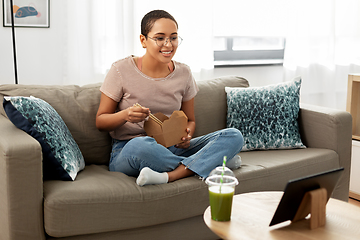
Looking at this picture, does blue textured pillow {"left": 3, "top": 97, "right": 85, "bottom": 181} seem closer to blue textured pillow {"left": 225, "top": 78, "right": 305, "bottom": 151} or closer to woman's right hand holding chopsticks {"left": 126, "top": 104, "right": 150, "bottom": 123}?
woman's right hand holding chopsticks {"left": 126, "top": 104, "right": 150, "bottom": 123}

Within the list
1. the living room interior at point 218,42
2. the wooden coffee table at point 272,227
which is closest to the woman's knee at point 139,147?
the wooden coffee table at point 272,227

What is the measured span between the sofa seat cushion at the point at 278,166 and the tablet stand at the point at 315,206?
24.7 inches

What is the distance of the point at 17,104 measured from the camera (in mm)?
1601

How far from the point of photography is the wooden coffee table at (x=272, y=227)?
3.72 feet

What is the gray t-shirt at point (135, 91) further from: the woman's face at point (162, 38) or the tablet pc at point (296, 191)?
the tablet pc at point (296, 191)

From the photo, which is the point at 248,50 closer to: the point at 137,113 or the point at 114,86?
the point at 114,86

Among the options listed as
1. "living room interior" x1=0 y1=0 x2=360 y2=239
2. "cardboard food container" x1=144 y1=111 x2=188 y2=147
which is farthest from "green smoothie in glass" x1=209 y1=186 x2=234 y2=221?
"living room interior" x1=0 y1=0 x2=360 y2=239

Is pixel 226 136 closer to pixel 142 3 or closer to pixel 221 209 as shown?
pixel 221 209

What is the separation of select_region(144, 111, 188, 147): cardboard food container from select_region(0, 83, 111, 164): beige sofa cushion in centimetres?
39

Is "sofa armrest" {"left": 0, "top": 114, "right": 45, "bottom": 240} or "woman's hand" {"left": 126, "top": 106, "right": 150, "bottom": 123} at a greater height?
"woman's hand" {"left": 126, "top": 106, "right": 150, "bottom": 123}

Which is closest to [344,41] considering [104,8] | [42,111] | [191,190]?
[104,8]

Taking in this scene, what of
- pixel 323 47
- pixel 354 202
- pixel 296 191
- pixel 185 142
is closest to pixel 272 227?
pixel 296 191

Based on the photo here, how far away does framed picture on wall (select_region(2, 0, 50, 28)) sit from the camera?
7.81ft

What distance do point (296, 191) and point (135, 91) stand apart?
1.00 metres
